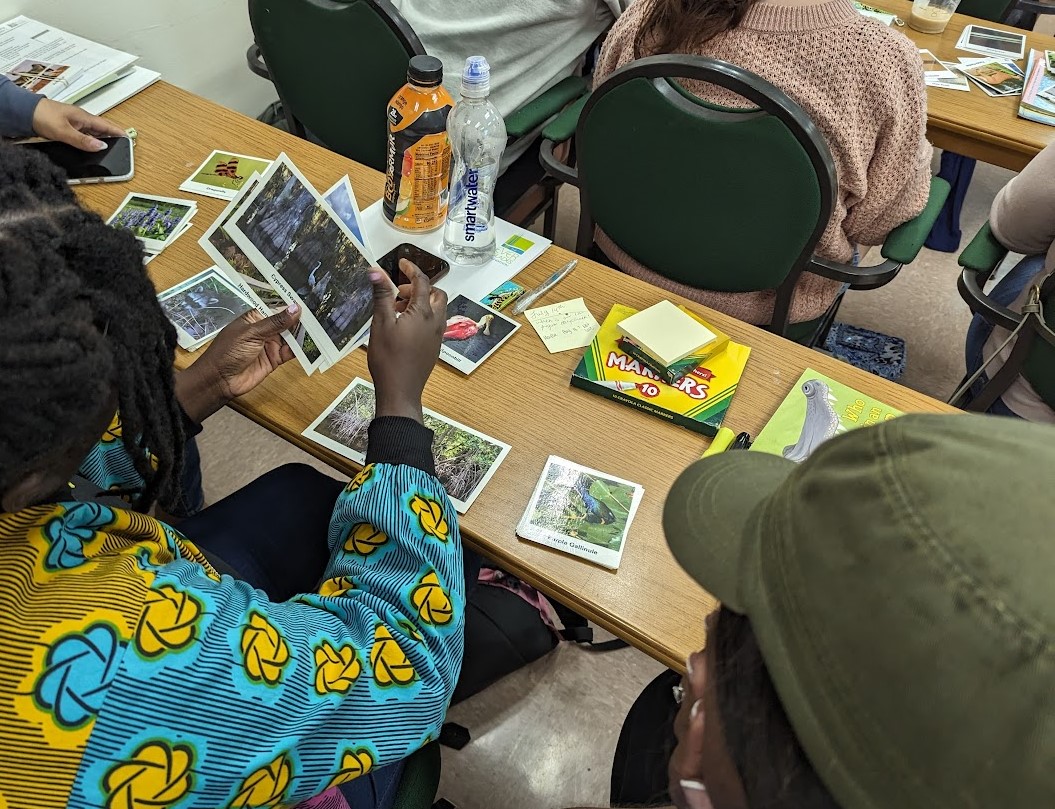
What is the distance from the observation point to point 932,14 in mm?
2068

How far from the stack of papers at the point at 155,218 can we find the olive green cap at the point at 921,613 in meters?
Answer: 1.13

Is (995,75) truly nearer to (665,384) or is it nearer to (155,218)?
(665,384)

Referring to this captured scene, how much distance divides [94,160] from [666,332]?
1.10 meters

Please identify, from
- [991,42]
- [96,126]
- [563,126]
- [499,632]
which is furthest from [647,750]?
[991,42]

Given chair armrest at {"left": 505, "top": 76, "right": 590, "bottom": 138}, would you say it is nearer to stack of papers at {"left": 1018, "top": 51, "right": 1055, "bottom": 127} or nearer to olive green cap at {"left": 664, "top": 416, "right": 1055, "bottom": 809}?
stack of papers at {"left": 1018, "top": 51, "right": 1055, "bottom": 127}

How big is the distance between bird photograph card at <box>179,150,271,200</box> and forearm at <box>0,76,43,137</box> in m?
0.33

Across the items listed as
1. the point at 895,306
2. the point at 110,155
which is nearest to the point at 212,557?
the point at 110,155

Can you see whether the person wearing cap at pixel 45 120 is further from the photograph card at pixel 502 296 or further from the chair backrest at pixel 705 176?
the chair backrest at pixel 705 176

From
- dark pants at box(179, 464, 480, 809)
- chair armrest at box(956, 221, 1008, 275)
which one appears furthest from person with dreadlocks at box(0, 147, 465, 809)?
chair armrest at box(956, 221, 1008, 275)

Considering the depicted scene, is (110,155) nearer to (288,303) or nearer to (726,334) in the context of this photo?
(288,303)

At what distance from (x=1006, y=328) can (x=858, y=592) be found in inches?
49.8

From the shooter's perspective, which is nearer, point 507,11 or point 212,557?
point 212,557

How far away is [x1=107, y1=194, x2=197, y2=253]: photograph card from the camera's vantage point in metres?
1.21

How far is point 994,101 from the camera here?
1823 mm
